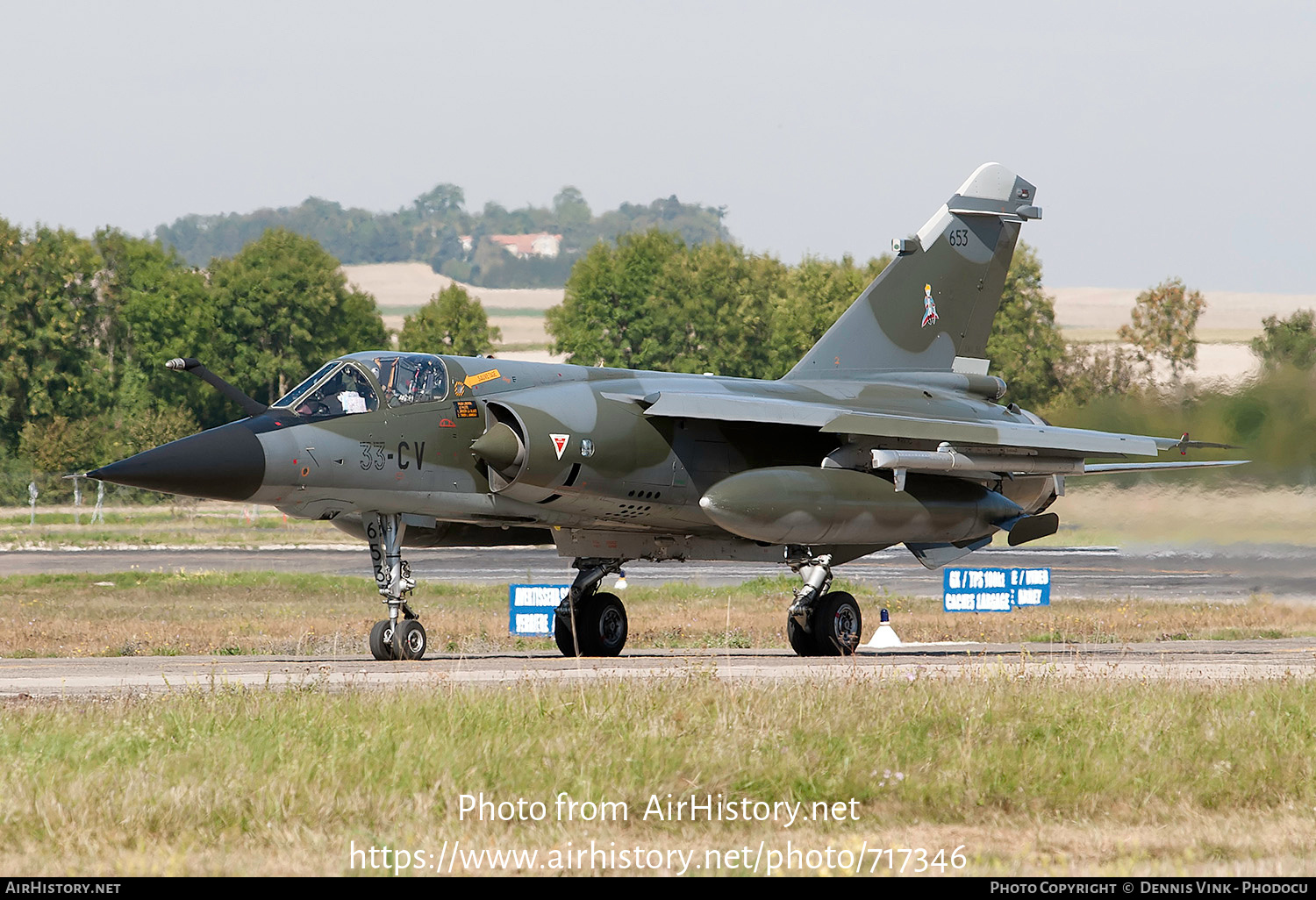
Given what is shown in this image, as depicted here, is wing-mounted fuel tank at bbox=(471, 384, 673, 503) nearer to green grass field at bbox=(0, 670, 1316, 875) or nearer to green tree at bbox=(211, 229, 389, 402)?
green grass field at bbox=(0, 670, 1316, 875)

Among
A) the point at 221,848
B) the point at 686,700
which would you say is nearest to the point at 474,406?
the point at 686,700

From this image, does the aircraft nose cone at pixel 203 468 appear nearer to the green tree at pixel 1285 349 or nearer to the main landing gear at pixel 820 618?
the main landing gear at pixel 820 618

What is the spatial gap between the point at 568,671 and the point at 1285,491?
46.7 feet

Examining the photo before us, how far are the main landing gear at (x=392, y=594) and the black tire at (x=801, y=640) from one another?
180 inches

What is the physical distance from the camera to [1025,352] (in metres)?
60.2

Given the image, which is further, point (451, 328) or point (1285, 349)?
point (451, 328)

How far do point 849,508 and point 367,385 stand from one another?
17.9 ft

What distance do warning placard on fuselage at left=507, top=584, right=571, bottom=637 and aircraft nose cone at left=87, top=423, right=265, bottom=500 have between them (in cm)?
652

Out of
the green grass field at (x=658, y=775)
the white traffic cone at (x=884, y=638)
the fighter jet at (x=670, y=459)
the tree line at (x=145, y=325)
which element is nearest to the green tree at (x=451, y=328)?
the tree line at (x=145, y=325)

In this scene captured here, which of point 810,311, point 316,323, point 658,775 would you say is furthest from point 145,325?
point 658,775

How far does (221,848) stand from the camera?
6.55 meters

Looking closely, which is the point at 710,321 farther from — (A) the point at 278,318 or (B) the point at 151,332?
(B) the point at 151,332

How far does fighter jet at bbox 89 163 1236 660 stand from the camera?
49.4ft
